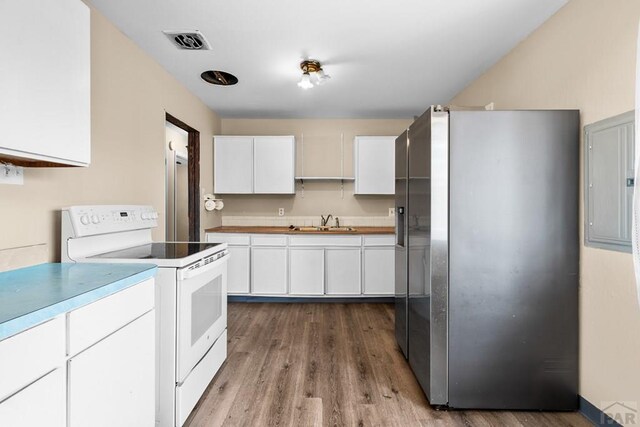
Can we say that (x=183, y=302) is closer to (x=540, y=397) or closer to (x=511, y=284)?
(x=511, y=284)

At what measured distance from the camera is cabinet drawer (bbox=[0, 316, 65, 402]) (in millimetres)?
799

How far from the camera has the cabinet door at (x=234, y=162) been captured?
13.4 feet

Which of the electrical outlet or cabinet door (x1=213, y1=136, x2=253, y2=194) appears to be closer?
the electrical outlet

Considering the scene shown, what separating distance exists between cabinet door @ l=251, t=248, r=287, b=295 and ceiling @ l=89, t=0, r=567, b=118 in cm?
175

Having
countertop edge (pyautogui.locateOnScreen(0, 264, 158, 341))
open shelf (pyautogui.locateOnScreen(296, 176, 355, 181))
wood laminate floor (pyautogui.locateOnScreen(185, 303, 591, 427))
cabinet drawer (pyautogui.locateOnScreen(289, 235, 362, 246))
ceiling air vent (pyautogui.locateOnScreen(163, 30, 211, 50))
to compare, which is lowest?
wood laminate floor (pyautogui.locateOnScreen(185, 303, 591, 427))

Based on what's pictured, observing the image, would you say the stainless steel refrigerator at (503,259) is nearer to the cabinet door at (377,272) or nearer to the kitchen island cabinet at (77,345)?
the kitchen island cabinet at (77,345)

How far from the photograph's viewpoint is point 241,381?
215 centimetres

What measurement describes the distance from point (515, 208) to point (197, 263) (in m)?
1.79

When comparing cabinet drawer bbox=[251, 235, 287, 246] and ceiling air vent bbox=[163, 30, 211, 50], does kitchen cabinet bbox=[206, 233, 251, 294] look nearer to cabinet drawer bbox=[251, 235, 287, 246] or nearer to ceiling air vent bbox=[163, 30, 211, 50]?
cabinet drawer bbox=[251, 235, 287, 246]

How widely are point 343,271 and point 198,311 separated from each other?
2.16 meters

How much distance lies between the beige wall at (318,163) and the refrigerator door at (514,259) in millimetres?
2513

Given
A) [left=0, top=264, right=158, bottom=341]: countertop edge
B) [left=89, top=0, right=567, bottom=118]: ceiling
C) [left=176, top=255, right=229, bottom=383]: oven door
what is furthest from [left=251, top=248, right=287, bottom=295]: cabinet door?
[left=0, top=264, right=158, bottom=341]: countertop edge

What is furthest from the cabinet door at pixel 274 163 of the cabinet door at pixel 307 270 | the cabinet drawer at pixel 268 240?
the cabinet door at pixel 307 270

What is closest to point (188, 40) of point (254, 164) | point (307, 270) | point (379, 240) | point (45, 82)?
point (45, 82)
